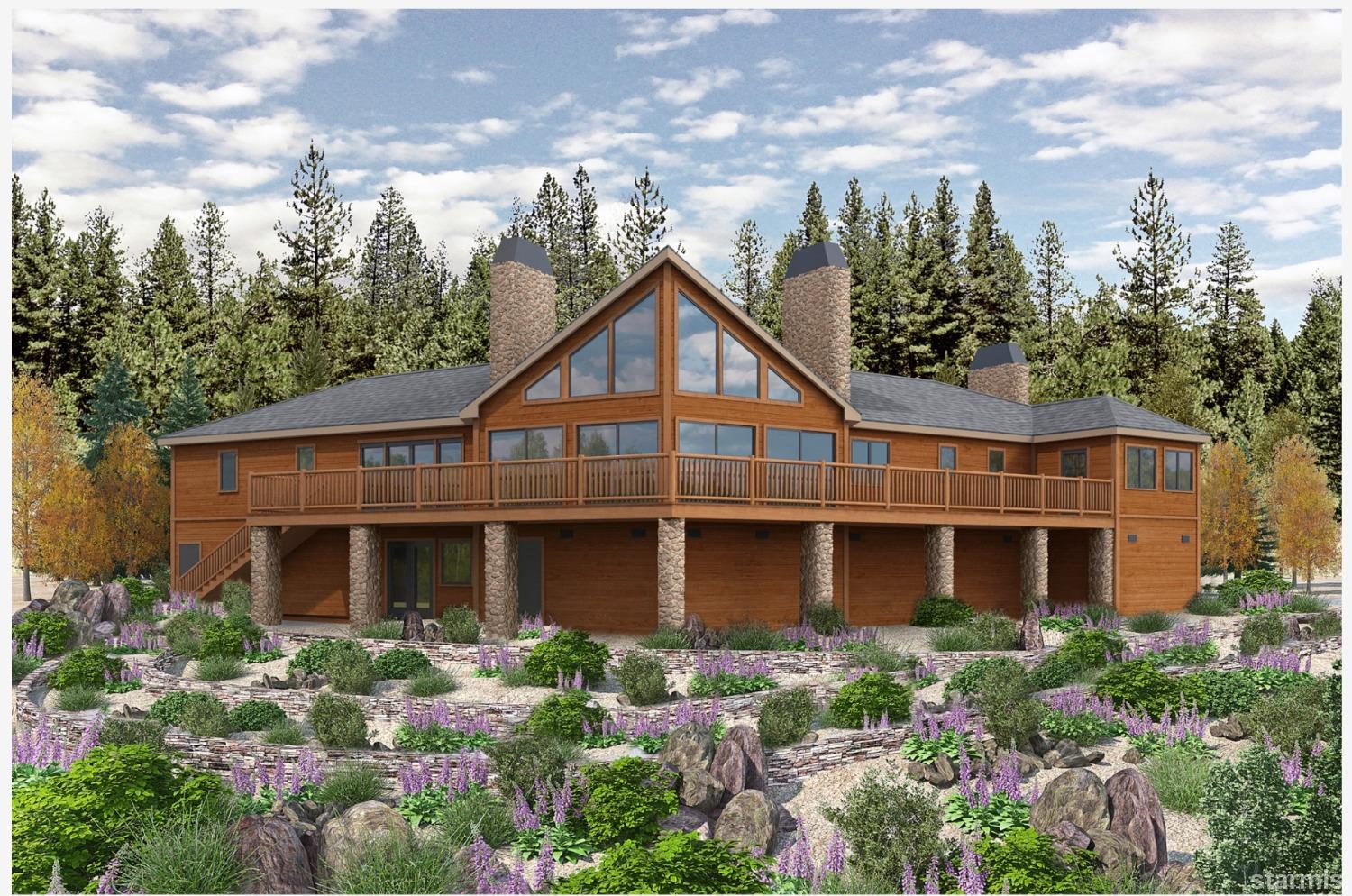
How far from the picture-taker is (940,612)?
26.6 metres

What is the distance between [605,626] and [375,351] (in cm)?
3425

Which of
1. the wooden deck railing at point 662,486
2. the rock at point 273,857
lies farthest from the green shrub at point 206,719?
the wooden deck railing at point 662,486

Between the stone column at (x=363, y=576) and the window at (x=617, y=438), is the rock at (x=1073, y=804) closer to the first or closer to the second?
the window at (x=617, y=438)

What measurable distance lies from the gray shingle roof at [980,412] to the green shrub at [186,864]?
818 inches

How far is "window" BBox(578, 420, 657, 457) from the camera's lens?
79.8 ft

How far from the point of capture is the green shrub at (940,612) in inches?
1037

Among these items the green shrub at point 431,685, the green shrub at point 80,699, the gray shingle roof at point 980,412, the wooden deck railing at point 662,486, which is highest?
the gray shingle roof at point 980,412

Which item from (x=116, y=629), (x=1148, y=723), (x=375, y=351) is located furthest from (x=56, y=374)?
(x=1148, y=723)

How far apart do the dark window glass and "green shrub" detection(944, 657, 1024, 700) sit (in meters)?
21.7

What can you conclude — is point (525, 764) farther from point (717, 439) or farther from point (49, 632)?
point (49, 632)

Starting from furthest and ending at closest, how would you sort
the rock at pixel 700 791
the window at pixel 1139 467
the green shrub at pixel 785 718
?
the window at pixel 1139 467
the green shrub at pixel 785 718
the rock at pixel 700 791

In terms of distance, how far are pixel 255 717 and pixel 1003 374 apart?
26981 millimetres

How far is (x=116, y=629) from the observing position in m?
25.5

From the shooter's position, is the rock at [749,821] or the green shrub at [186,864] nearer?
the green shrub at [186,864]
